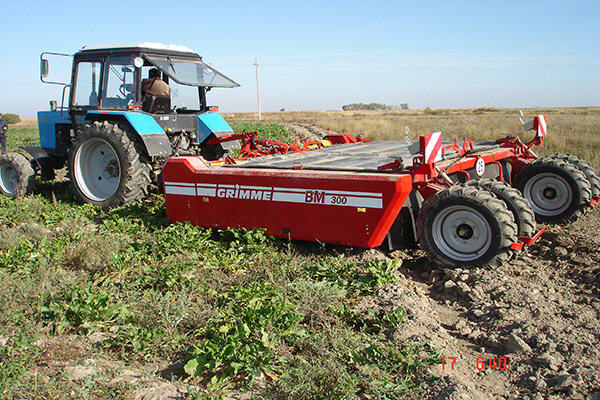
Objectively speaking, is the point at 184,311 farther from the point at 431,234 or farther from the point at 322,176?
the point at 431,234

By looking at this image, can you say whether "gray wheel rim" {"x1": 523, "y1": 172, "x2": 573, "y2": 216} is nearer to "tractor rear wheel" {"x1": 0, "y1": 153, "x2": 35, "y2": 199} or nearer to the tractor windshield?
the tractor windshield

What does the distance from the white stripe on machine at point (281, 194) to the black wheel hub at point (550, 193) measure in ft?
9.14

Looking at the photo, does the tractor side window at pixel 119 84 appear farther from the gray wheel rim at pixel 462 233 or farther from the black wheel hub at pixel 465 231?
the black wheel hub at pixel 465 231

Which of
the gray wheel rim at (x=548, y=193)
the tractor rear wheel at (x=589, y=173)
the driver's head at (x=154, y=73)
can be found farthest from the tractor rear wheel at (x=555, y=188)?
the driver's head at (x=154, y=73)

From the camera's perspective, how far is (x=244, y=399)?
2963 millimetres

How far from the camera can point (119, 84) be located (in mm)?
7719

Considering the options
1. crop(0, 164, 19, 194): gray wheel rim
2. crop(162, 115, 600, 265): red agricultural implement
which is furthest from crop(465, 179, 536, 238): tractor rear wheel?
crop(0, 164, 19, 194): gray wheel rim

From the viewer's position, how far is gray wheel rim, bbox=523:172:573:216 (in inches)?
239

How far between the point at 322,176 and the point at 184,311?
1929 mm

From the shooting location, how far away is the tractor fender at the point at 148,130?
279 inches

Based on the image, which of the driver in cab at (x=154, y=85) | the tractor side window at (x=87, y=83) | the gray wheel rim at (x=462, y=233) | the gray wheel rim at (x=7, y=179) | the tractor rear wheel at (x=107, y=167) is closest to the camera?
the gray wheel rim at (x=462, y=233)

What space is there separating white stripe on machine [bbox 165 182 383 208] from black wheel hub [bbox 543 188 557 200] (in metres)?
2.78

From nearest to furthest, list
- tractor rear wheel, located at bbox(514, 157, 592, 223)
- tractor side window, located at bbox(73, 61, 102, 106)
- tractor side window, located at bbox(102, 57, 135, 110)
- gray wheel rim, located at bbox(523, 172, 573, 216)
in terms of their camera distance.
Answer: tractor rear wheel, located at bbox(514, 157, 592, 223) → gray wheel rim, located at bbox(523, 172, 573, 216) → tractor side window, located at bbox(102, 57, 135, 110) → tractor side window, located at bbox(73, 61, 102, 106)

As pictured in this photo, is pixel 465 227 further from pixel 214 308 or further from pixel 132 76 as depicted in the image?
pixel 132 76
